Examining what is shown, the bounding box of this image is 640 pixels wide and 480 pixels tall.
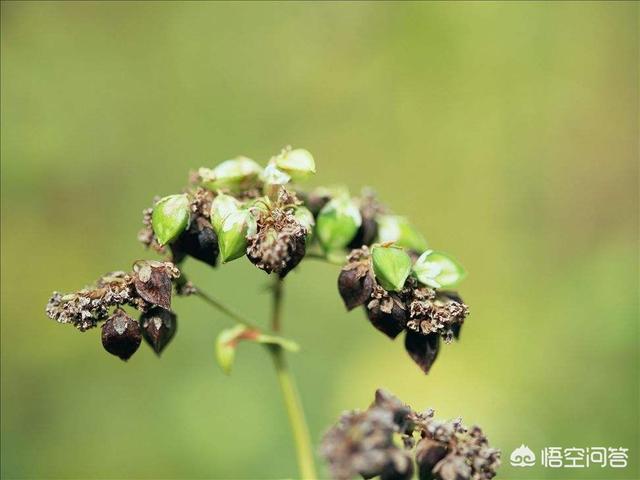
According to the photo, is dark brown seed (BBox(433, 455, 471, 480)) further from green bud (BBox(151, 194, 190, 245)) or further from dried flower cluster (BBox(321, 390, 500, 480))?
green bud (BBox(151, 194, 190, 245))

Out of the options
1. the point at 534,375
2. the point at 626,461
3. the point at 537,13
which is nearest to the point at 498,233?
the point at 534,375

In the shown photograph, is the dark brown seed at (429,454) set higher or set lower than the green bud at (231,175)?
lower

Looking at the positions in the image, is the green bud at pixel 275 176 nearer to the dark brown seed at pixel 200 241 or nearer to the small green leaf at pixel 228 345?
the dark brown seed at pixel 200 241

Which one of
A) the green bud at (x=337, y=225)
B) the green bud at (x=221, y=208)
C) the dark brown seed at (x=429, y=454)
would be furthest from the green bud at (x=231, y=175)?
the dark brown seed at (x=429, y=454)

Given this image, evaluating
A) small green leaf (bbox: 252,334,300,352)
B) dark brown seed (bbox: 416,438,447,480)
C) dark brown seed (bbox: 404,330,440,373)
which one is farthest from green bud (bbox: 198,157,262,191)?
dark brown seed (bbox: 416,438,447,480)

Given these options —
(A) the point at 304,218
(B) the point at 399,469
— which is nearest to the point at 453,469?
(B) the point at 399,469

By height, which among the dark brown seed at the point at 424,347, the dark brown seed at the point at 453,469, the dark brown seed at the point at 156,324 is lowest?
the dark brown seed at the point at 453,469

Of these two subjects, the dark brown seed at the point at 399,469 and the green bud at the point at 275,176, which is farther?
the green bud at the point at 275,176
